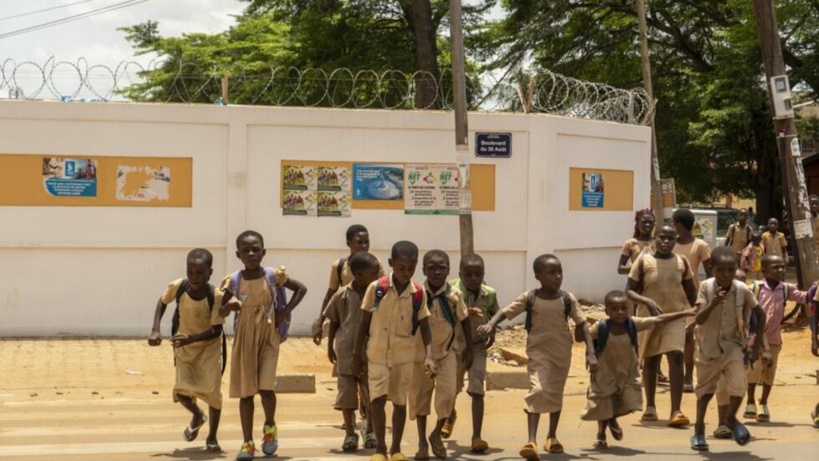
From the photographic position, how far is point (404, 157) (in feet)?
50.1

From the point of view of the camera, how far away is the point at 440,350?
8211 millimetres

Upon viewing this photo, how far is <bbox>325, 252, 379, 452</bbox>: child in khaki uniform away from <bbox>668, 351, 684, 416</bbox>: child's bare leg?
99.6 inches

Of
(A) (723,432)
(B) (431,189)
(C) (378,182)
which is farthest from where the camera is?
(B) (431,189)

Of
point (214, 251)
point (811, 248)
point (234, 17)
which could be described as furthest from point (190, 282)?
point (234, 17)

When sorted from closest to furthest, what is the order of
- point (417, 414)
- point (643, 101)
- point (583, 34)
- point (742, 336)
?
point (417, 414) → point (742, 336) → point (643, 101) → point (583, 34)

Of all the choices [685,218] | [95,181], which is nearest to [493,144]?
[95,181]

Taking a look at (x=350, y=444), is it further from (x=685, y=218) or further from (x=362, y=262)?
(x=685, y=218)

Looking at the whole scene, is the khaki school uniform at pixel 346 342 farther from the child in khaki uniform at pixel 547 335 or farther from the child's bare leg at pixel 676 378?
the child's bare leg at pixel 676 378

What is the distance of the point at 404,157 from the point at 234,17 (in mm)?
31097

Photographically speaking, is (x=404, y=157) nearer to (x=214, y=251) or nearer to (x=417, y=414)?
(x=214, y=251)

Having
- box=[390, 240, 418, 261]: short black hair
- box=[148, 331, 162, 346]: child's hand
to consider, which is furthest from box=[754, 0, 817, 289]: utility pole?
box=[148, 331, 162, 346]: child's hand

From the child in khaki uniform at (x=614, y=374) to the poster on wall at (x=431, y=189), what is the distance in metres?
6.53

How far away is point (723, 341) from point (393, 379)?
2.42m

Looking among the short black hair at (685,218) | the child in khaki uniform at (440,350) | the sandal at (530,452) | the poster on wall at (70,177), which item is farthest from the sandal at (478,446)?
the poster on wall at (70,177)
